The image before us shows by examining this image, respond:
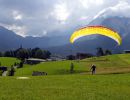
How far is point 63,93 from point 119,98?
4682 mm

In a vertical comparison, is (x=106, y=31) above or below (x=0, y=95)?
above

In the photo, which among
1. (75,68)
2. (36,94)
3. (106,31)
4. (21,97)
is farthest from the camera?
(75,68)

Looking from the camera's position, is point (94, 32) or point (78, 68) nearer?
point (94, 32)

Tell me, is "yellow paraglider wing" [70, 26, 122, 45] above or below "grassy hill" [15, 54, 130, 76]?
above

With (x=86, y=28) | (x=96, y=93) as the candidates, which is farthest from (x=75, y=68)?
(x=96, y=93)

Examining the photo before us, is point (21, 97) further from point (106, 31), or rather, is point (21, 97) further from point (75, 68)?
point (75, 68)

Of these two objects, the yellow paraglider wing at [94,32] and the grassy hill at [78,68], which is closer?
the yellow paraglider wing at [94,32]

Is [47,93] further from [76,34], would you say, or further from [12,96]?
[76,34]

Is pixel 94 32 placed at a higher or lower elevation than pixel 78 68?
higher

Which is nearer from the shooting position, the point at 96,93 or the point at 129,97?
the point at 129,97

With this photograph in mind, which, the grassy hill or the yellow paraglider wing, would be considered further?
the grassy hill

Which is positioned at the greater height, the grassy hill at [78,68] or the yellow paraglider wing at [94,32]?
the yellow paraglider wing at [94,32]

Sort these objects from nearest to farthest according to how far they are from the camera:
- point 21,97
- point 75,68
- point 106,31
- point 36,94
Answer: point 21,97 < point 36,94 < point 106,31 < point 75,68

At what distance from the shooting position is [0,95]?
28.3 meters
